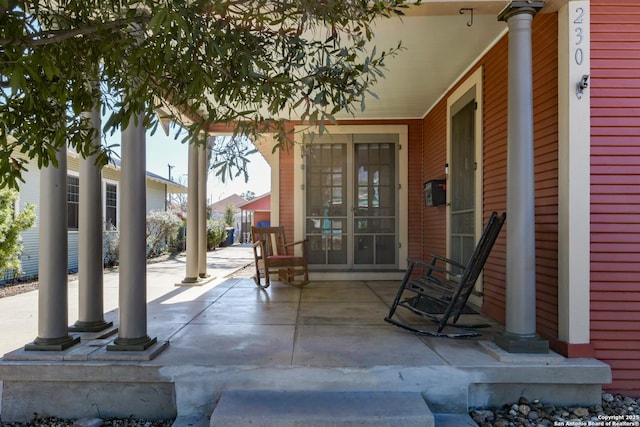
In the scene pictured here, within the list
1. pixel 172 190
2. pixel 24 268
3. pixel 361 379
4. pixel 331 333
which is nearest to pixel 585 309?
pixel 361 379

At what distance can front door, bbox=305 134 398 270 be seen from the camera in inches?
236

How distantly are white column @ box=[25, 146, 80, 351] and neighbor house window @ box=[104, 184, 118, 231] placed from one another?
793 centimetres

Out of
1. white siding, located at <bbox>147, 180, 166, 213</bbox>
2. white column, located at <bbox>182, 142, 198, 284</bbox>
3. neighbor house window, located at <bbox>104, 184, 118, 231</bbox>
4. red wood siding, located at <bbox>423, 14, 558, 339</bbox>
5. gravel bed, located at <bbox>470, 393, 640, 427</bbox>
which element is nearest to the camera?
gravel bed, located at <bbox>470, 393, 640, 427</bbox>

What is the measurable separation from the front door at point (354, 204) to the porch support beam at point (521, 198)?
11.2ft

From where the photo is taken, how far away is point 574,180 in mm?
2531

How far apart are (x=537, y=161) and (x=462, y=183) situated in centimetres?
156

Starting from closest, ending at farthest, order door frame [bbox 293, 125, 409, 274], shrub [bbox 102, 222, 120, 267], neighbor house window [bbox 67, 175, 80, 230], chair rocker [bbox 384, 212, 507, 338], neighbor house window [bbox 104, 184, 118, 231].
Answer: chair rocker [bbox 384, 212, 507, 338]
door frame [bbox 293, 125, 409, 274]
neighbor house window [bbox 67, 175, 80, 230]
shrub [bbox 102, 222, 120, 267]
neighbor house window [bbox 104, 184, 118, 231]

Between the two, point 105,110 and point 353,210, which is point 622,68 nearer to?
point 105,110

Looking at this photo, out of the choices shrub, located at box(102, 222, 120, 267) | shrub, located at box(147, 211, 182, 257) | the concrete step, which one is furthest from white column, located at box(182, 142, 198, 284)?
shrub, located at box(147, 211, 182, 257)

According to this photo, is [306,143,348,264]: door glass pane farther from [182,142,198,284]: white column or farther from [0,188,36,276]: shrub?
[0,188,36,276]: shrub

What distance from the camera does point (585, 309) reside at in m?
2.51

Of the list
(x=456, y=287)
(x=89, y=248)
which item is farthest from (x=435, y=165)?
(x=89, y=248)

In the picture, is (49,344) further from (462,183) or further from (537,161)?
(462,183)

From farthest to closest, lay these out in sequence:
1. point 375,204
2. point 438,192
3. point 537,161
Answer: point 375,204 < point 438,192 < point 537,161
